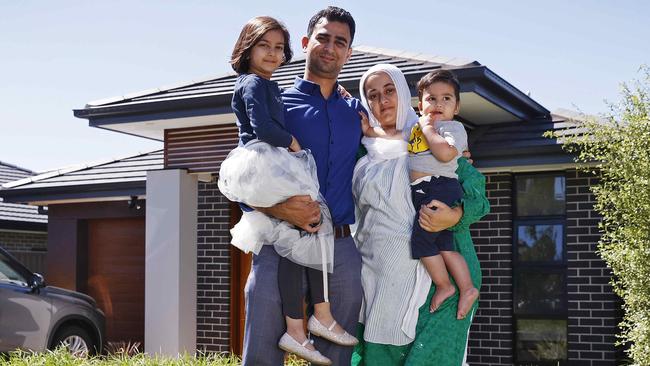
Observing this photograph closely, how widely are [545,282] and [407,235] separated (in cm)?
680

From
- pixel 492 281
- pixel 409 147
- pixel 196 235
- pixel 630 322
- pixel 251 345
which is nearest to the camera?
pixel 251 345

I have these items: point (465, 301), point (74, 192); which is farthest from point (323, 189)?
point (74, 192)

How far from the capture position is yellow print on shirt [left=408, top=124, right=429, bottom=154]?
420cm

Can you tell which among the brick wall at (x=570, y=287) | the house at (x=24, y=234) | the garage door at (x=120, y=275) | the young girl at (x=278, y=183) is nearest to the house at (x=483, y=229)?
the brick wall at (x=570, y=287)

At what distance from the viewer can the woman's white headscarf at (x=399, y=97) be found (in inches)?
165

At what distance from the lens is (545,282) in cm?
1055

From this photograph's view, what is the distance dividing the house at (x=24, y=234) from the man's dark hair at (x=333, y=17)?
50.2 ft

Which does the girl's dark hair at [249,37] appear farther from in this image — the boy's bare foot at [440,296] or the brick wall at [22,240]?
the brick wall at [22,240]

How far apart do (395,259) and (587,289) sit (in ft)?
21.6

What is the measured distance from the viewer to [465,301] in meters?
4.14

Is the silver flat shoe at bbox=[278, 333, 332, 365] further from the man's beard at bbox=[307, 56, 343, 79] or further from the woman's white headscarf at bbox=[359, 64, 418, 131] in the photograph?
the man's beard at bbox=[307, 56, 343, 79]

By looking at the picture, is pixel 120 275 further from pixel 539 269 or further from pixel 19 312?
pixel 539 269

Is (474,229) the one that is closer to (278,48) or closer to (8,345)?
(8,345)

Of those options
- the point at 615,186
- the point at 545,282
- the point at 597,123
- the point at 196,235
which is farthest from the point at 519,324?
the point at 196,235
